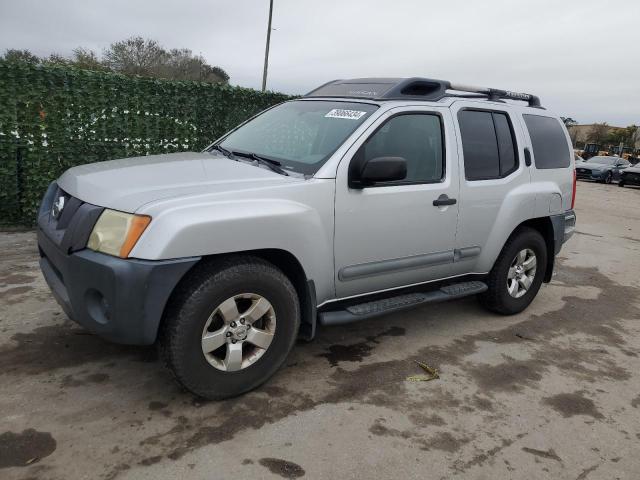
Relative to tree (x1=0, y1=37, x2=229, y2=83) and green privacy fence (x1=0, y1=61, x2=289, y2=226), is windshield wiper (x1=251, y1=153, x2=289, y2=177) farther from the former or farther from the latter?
tree (x1=0, y1=37, x2=229, y2=83)

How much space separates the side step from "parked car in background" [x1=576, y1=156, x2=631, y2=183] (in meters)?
22.3

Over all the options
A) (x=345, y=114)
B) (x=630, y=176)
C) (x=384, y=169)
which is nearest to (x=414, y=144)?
(x=345, y=114)

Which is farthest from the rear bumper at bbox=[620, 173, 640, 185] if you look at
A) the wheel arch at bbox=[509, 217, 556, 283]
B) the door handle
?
the door handle

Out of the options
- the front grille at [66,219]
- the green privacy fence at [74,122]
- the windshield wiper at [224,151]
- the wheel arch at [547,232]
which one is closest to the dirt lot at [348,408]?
the wheel arch at [547,232]

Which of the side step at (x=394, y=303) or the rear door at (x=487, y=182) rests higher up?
the rear door at (x=487, y=182)

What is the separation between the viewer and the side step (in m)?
3.32

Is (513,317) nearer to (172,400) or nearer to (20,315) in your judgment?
(172,400)

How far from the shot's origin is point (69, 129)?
22.4ft

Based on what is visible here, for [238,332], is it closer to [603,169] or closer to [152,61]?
[603,169]

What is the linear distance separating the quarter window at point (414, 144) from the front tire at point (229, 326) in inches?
43.6

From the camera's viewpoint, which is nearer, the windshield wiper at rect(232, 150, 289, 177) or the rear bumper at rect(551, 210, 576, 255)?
the windshield wiper at rect(232, 150, 289, 177)

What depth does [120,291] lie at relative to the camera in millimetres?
2484

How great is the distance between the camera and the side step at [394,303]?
3322mm

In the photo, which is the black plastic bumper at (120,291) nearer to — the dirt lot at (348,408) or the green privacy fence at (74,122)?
the dirt lot at (348,408)
